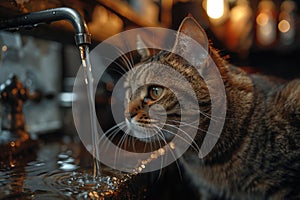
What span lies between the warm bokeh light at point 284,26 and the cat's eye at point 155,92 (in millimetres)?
3115

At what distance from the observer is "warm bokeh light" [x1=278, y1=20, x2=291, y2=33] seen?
3693 millimetres

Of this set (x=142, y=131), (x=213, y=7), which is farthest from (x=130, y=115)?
(x=213, y=7)

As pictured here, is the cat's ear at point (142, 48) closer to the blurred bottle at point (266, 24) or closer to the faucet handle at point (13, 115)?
the faucet handle at point (13, 115)

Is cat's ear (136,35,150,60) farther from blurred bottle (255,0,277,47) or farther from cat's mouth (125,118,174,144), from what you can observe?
blurred bottle (255,0,277,47)

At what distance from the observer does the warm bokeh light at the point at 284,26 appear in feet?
12.1

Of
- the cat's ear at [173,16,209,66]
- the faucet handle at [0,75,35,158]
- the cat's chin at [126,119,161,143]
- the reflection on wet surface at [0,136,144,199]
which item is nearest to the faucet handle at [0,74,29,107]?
the faucet handle at [0,75,35,158]

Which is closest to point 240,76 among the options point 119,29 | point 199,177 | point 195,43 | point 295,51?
point 195,43

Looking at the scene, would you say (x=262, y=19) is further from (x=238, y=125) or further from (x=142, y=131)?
(x=142, y=131)

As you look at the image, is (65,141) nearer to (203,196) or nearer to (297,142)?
(203,196)

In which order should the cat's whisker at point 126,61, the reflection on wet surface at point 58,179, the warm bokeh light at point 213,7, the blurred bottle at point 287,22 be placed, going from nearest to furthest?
1. the reflection on wet surface at point 58,179
2. the cat's whisker at point 126,61
3. the warm bokeh light at point 213,7
4. the blurred bottle at point 287,22

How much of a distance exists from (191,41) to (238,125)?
1.03 feet

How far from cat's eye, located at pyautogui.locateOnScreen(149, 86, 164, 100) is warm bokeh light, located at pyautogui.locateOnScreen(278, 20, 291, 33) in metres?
3.12

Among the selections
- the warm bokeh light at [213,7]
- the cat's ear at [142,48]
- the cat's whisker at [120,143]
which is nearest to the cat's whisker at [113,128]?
the cat's whisker at [120,143]

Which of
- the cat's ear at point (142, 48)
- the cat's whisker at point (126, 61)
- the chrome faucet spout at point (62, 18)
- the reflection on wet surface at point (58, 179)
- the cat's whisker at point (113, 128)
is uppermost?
the chrome faucet spout at point (62, 18)
